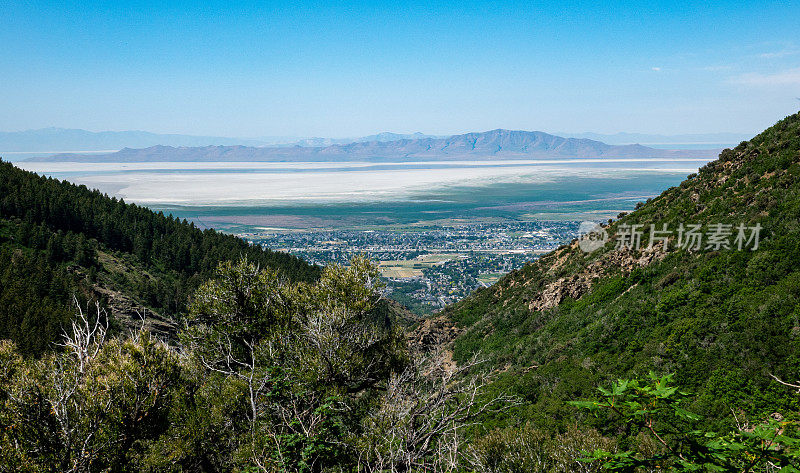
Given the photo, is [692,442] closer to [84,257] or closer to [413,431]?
[413,431]

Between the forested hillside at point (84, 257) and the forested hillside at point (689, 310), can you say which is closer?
the forested hillside at point (689, 310)

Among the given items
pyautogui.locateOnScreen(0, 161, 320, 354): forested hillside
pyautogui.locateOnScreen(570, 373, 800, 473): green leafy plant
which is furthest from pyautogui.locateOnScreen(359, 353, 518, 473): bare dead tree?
pyautogui.locateOnScreen(0, 161, 320, 354): forested hillside

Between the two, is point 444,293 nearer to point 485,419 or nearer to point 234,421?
point 485,419

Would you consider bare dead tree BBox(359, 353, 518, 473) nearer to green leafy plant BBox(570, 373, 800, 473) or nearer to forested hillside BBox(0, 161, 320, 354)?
green leafy plant BBox(570, 373, 800, 473)

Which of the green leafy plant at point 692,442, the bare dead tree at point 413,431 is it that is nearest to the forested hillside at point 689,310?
the bare dead tree at point 413,431

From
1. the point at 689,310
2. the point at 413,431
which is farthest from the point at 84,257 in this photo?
the point at 689,310

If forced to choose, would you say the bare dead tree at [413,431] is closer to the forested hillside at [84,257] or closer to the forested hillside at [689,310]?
the forested hillside at [689,310]
